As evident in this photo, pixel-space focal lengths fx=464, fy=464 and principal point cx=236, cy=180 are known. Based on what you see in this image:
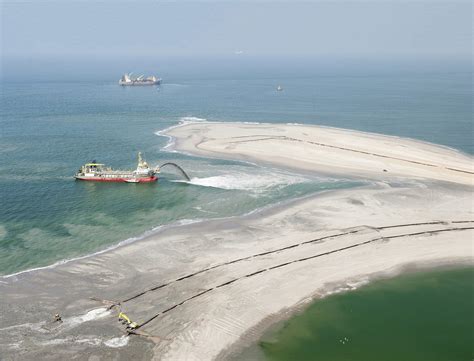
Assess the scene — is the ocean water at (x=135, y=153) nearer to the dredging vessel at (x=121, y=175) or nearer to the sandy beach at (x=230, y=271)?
the dredging vessel at (x=121, y=175)

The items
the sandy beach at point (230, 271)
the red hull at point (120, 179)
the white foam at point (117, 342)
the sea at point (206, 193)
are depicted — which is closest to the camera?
the white foam at point (117, 342)

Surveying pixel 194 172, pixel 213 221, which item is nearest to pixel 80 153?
pixel 194 172

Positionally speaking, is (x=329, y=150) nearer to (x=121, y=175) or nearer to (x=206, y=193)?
(x=206, y=193)

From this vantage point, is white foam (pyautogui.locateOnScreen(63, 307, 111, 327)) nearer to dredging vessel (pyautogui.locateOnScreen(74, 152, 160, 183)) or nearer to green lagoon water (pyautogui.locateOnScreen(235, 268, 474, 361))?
green lagoon water (pyautogui.locateOnScreen(235, 268, 474, 361))

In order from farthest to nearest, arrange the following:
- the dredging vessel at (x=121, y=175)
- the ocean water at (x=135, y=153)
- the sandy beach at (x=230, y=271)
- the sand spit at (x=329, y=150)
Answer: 1. the sand spit at (x=329, y=150)
2. the dredging vessel at (x=121, y=175)
3. the ocean water at (x=135, y=153)
4. the sandy beach at (x=230, y=271)

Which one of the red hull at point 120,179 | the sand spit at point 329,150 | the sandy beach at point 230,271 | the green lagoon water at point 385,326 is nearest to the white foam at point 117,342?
the sandy beach at point 230,271

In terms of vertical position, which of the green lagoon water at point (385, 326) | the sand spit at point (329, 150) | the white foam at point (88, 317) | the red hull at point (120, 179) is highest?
the sand spit at point (329, 150)

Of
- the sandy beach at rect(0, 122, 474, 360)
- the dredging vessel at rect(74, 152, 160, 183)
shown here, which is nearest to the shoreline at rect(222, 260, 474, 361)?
the sandy beach at rect(0, 122, 474, 360)
